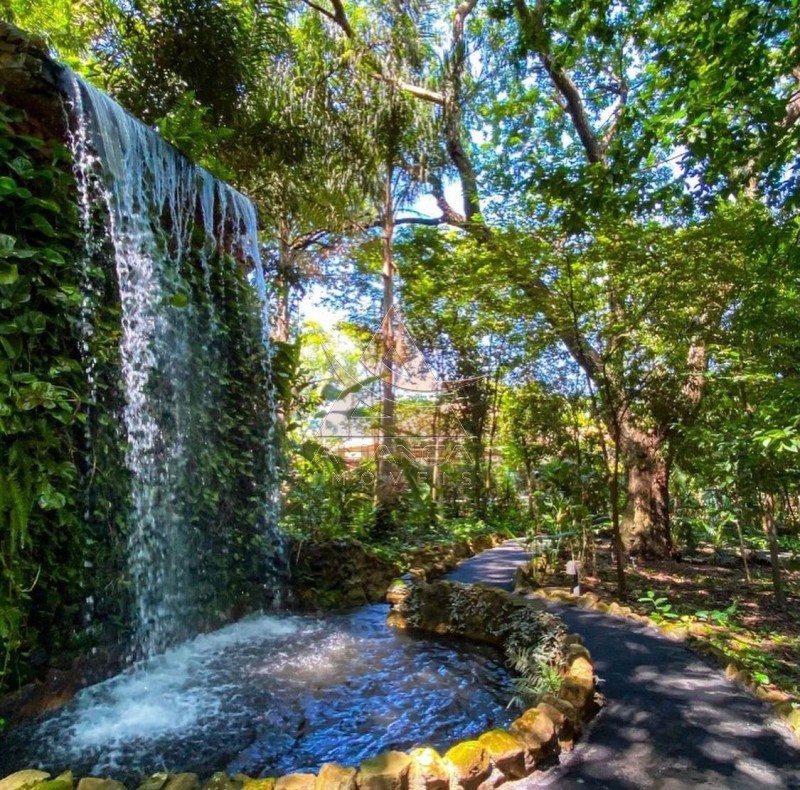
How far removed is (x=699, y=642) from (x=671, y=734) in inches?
58.3

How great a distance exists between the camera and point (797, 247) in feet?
12.9

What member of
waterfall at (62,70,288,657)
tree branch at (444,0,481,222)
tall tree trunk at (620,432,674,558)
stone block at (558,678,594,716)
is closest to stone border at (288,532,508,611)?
waterfall at (62,70,288,657)

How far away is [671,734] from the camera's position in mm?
2945

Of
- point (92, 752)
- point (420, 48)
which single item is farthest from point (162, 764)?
point (420, 48)

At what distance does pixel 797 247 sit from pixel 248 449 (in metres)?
4.83

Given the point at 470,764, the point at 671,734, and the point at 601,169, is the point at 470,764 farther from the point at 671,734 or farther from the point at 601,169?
the point at 601,169

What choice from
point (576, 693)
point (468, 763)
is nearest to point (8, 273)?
point (468, 763)

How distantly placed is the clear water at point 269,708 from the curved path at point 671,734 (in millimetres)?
646

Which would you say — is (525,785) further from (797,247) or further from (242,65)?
(242,65)

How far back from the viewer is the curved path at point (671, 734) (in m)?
2.55

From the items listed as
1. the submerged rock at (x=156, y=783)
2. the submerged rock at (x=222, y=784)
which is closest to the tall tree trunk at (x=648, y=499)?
the submerged rock at (x=222, y=784)

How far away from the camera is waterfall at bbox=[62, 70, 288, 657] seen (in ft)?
13.4

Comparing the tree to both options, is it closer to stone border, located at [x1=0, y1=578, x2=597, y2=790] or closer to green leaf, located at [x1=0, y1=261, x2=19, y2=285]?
stone border, located at [x1=0, y1=578, x2=597, y2=790]

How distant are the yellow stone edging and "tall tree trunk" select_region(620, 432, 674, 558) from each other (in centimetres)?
305
